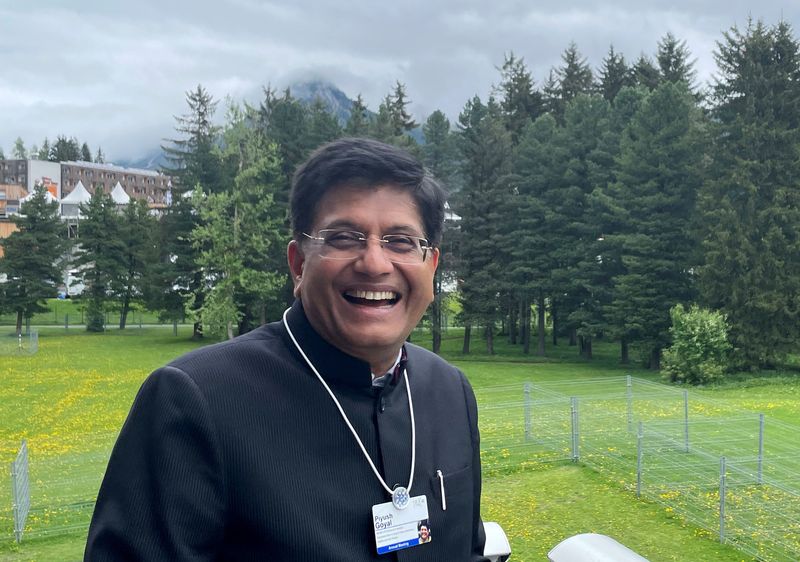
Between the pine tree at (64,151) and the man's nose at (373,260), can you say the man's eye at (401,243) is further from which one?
the pine tree at (64,151)

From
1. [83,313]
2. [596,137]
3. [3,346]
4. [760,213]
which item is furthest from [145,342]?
[760,213]

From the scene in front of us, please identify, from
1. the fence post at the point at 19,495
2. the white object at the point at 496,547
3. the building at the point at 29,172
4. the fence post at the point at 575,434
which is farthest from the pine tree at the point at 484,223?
the building at the point at 29,172

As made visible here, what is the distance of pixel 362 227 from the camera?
1.95m

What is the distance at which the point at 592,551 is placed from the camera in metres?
2.52

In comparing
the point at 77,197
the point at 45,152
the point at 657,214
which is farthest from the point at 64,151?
the point at 657,214

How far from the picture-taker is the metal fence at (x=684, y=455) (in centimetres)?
902

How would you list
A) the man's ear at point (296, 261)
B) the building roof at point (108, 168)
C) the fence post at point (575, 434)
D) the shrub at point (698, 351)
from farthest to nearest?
the building roof at point (108, 168), the shrub at point (698, 351), the fence post at point (575, 434), the man's ear at point (296, 261)

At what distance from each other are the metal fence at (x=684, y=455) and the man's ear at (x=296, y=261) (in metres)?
7.46

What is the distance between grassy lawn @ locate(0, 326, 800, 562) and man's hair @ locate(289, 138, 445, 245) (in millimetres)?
7148

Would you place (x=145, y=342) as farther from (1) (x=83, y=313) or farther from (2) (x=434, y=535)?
(2) (x=434, y=535)

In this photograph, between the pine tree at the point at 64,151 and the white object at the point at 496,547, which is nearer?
the white object at the point at 496,547

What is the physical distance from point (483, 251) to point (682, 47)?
1438cm

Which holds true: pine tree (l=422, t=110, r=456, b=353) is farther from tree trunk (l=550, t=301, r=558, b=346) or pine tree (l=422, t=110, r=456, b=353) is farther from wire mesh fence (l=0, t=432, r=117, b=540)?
wire mesh fence (l=0, t=432, r=117, b=540)

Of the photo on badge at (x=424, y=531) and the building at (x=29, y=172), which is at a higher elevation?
the building at (x=29, y=172)
